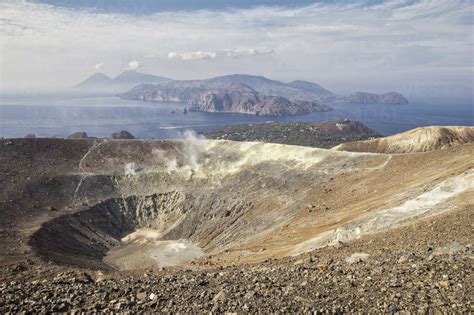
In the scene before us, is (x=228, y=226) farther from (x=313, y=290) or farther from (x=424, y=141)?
(x=424, y=141)

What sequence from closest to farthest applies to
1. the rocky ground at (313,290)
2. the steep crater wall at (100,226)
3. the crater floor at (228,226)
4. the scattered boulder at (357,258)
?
the rocky ground at (313,290) → the crater floor at (228,226) → the scattered boulder at (357,258) → the steep crater wall at (100,226)

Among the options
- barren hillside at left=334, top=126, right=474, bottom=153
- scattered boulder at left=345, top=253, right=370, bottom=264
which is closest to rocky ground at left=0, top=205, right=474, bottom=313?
scattered boulder at left=345, top=253, right=370, bottom=264

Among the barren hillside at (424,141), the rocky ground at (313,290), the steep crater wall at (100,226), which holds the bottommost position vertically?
the steep crater wall at (100,226)

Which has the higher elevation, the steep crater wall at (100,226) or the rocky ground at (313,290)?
the rocky ground at (313,290)

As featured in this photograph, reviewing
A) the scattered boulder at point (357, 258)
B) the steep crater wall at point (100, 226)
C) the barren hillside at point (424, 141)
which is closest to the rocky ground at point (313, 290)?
the scattered boulder at point (357, 258)

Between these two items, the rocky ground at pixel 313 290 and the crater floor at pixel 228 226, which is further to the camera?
the crater floor at pixel 228 226

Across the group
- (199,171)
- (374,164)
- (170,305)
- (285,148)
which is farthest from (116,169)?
(170,305)

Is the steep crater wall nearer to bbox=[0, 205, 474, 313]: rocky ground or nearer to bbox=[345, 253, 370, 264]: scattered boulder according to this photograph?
bbox=[0, 205, 474, 313]: rocky ground

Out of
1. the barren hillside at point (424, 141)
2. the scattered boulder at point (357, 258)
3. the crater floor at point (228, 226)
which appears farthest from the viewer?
the barren hillside at point (424, 141)

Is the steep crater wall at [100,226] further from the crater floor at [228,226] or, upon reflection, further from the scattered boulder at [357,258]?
the scattered boulder at [357,258]
